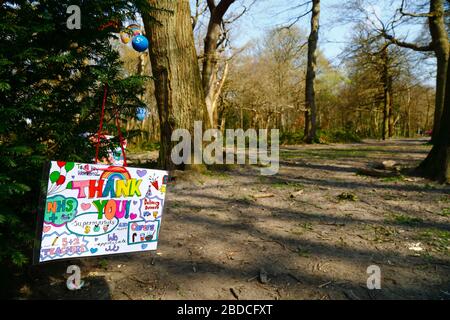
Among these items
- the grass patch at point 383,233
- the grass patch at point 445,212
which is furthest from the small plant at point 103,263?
the grass patch at point 445,212

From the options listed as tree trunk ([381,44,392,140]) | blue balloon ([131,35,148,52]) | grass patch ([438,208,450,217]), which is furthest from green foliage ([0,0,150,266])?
tree trunk ([381,44,392,140])

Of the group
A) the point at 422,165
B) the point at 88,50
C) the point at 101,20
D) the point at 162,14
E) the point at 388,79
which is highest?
the point at 388,79

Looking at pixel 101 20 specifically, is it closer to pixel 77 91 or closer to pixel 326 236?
pixel 77 91

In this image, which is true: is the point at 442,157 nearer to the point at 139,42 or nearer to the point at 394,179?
the point at 394,179

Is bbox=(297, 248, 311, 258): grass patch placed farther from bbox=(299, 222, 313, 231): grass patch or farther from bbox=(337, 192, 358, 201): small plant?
bbox=(337, 192, 358, 201): small plant

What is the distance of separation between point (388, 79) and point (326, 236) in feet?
85.0

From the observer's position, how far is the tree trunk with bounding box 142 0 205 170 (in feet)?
17.1

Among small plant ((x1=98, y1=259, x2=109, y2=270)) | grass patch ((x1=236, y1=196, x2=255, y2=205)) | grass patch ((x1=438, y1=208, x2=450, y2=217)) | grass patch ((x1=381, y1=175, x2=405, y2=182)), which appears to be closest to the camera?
small plant ((x1=98, y1=259, x2=109, y2=270))

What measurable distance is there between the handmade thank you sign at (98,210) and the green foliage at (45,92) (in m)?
0.24

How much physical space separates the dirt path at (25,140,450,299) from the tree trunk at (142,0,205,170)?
3.75 feet

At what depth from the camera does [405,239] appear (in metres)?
3.13

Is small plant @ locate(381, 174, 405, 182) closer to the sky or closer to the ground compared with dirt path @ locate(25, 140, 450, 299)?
closer to the sky

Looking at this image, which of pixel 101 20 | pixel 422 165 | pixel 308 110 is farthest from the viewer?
pixel 308 110
